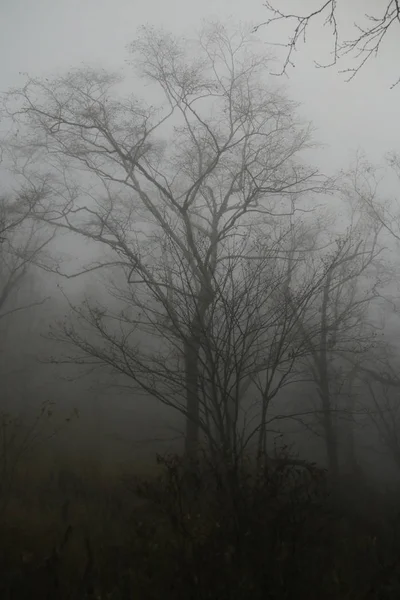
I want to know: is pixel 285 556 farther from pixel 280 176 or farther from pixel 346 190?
pixel 346 190

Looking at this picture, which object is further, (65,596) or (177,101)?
(177,101)

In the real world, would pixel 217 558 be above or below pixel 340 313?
below

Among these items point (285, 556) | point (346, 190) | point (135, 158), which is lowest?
point (285, 556)

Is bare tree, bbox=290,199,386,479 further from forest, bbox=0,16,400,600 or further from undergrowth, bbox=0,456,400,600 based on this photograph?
undergrowth, bbox=0,456,400,600

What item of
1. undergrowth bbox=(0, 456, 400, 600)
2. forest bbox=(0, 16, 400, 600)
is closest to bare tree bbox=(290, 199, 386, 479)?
forest bbox=(0, 16, 400, 600)

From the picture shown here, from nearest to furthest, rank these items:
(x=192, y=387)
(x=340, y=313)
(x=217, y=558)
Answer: (x=217, y=558) < (x=192, y=387) < (x=340, y=313)

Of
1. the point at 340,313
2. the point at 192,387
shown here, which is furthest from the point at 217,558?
the point at 340,313

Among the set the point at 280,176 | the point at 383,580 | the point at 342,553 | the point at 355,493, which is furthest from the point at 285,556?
the point at 355,493

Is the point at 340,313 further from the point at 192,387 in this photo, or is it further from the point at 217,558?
the point at 217,558

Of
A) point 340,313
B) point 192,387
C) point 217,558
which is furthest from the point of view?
point 340,313

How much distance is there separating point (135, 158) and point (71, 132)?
60.0 inches

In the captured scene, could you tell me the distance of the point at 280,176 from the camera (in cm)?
887

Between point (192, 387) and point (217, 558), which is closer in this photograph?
point (217, 558)

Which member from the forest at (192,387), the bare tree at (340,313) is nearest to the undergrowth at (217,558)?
the forest at (192,387)
